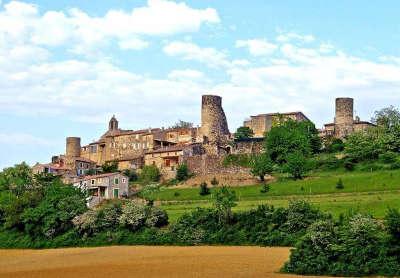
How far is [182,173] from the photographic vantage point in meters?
92.6

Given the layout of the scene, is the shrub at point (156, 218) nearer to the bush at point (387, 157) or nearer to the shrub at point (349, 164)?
the shrub at point (349, 164)

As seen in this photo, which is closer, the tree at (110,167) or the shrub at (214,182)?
the shrub at (214,182)

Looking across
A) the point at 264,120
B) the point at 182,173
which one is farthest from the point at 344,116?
the point at 182,173

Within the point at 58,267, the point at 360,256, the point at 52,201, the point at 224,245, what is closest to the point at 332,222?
the point at 360,256

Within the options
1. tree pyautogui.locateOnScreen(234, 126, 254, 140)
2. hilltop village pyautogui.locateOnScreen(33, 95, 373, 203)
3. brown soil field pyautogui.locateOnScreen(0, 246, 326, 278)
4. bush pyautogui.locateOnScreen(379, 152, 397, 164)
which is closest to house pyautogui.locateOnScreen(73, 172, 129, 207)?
hilltop village pyautogui.locateOnScreen(33, 95, 373, 203)

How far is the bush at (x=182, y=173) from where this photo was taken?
303 ft

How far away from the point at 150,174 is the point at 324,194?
107 feet

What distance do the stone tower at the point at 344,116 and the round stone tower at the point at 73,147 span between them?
42.5 meters

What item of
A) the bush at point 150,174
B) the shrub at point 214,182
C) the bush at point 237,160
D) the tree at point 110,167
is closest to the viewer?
the shrub at point 214,182

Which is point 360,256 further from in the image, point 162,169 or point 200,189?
A: point 162,169

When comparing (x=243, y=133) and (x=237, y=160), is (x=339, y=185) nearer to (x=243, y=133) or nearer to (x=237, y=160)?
(x=237, y=160)

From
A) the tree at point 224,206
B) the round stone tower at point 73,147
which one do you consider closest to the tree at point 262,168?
the tree at point 224,206

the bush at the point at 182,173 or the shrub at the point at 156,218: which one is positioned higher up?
the bush at the point at 182,173

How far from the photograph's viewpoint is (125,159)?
4210 inches
